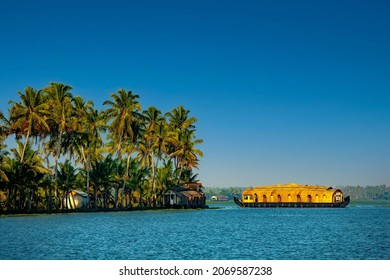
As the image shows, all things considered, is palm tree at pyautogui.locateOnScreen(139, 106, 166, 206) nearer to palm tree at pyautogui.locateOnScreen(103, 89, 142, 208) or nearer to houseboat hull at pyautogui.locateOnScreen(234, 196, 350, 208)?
palm tree at pyautogui.locateOnScreen(103, 89, 142, 208)

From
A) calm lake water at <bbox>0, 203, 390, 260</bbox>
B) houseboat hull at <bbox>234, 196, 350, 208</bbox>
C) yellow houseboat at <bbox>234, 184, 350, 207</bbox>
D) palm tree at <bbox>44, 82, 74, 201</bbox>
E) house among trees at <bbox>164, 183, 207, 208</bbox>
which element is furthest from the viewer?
yellow houseboat at <bbox>234, 184, 350, 207</bbox>

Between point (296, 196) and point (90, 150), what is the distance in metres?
48.8

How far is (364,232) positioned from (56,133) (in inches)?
1643

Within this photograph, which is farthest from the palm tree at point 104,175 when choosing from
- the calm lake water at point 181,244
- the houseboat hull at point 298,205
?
the houseboat hull at point 298,205

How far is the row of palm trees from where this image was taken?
A: 189ft

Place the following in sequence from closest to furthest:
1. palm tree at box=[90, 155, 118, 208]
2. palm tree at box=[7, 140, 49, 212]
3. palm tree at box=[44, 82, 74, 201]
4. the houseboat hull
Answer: palm tree at box=[7, 140, 49, 212], palm tree at box=[44, 82, 74, 201], palm tree at box=[90, 155, 118, 208], the houseboat hull

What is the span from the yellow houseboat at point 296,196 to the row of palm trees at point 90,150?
23.2 meters

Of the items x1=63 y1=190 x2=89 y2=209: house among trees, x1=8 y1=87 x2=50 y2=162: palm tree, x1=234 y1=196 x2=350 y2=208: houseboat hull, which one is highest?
x1=8 y1=87 x2=50 y2=162: palm tree

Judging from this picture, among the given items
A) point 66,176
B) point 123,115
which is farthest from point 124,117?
point 66,176

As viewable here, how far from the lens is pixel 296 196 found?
10912cm

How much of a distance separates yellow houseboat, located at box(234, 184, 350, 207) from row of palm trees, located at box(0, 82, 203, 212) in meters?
23.2

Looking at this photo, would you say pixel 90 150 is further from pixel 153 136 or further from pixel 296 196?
pixel 296 196

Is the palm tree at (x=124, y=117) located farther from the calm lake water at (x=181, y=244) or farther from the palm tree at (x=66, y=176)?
the calm lake water at (x=181, y=244)

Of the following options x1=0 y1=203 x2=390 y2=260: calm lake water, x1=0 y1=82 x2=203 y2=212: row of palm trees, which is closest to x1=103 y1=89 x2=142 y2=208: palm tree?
x1=0 y1=82 x2=203 y2=212: row of palm trees
